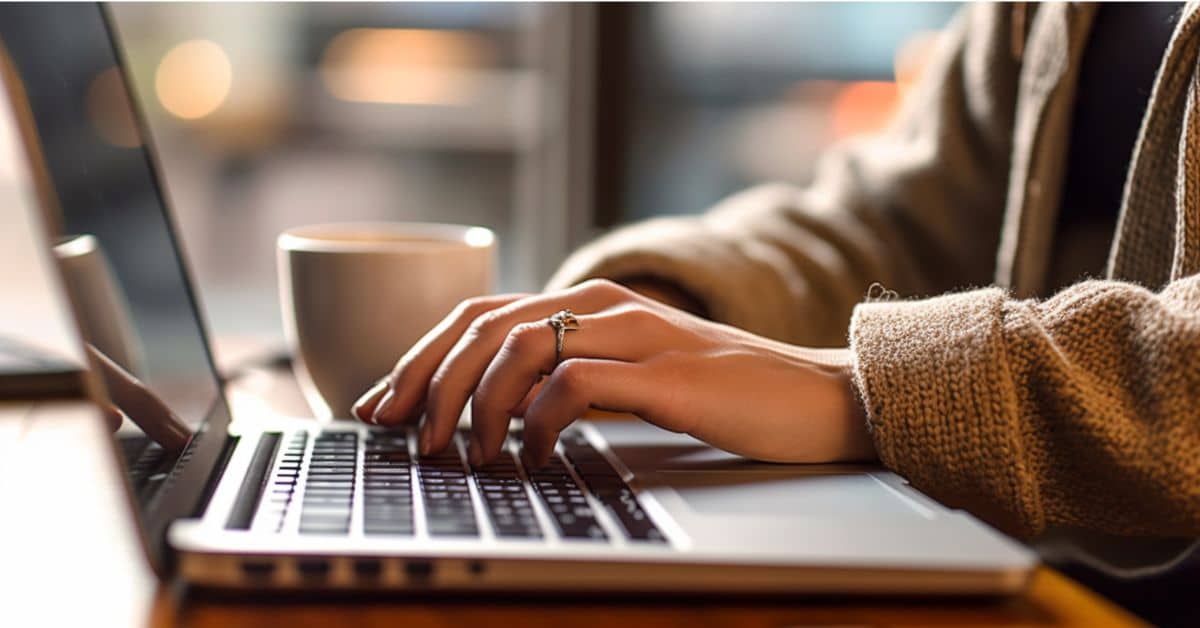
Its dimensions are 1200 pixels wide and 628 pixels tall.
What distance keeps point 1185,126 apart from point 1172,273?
84 millimetres

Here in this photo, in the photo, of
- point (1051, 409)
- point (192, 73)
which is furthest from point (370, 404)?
point (192, 73)

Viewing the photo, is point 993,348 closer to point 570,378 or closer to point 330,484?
point 570,378

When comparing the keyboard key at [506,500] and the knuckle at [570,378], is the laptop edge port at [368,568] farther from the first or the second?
the knuckle at [570,378]

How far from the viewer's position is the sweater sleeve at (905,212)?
91 cm

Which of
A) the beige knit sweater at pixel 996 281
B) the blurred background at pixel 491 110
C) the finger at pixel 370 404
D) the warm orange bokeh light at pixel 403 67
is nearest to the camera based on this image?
the beige knit sweater at pixel 996 281

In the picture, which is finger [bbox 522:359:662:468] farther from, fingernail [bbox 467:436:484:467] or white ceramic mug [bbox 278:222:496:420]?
white ceramic mug [bbox 278:222:496:420]

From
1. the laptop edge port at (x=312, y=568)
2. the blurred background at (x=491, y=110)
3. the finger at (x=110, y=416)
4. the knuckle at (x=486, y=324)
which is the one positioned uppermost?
the finger at (x=110, y=416)

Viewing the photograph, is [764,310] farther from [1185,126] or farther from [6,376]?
[6,376]

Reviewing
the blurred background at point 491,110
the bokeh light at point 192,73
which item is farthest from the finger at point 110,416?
the bokeh light at point 192,73

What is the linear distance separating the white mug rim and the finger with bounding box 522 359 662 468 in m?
0.20

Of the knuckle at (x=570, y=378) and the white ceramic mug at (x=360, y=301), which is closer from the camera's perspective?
the knuckle at (x=570, y=378)

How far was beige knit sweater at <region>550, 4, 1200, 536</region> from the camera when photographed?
46 centimetres

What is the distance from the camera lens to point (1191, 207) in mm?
611

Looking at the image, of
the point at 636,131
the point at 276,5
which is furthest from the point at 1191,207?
the point at 276,5
